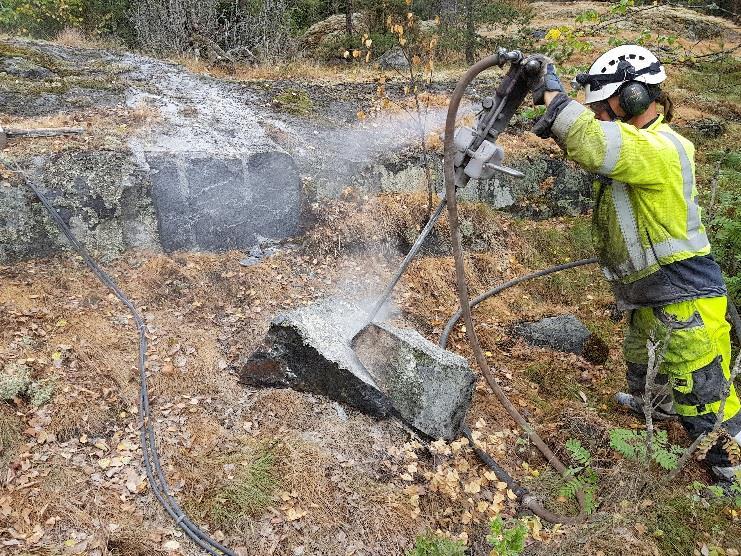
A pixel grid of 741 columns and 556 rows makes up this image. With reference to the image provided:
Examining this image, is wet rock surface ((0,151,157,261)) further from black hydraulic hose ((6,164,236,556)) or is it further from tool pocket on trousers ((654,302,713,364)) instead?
tool pocket on trousers ((654,302,713,364))

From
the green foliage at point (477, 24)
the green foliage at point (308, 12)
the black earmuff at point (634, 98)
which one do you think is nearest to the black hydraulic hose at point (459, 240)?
the black earmuff at point (634, 98)

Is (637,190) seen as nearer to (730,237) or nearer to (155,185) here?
(730,237)

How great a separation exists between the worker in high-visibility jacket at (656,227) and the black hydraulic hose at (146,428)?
283cm

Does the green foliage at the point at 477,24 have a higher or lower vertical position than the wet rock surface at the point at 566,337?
higher

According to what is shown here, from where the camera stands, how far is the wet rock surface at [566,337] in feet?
17.2

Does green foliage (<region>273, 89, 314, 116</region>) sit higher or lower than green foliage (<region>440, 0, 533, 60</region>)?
lower

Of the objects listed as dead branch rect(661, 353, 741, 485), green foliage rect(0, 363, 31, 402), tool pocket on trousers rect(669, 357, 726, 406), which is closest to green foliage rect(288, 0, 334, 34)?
green foliage rect(0, 363, 31, 402)

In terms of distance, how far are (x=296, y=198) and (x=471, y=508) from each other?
13.0ft

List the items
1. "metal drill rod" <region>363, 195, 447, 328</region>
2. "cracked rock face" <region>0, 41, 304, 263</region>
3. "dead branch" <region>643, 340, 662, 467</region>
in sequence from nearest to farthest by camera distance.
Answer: "dead branch" <region>643, 340, 662, 467</region>
"metal drill rod" <region>363, 195, 447, 328</region>
"cracked rock face" <region>0, 41, 304, 263</region>

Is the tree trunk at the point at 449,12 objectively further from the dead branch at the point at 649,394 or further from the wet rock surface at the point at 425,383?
the dead branch at the point at 649,394

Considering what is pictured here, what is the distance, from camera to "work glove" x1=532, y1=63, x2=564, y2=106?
2832 mm

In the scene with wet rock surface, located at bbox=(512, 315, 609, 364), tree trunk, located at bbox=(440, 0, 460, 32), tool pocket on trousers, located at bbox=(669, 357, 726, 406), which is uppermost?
tree trunk, located at bbox=(440, 0, 460, 32)

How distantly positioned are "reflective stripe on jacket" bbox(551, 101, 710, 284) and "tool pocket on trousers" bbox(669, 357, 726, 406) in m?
0.70

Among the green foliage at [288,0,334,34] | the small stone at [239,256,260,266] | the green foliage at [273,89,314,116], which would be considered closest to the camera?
the small stone at [239,256,260,266]
